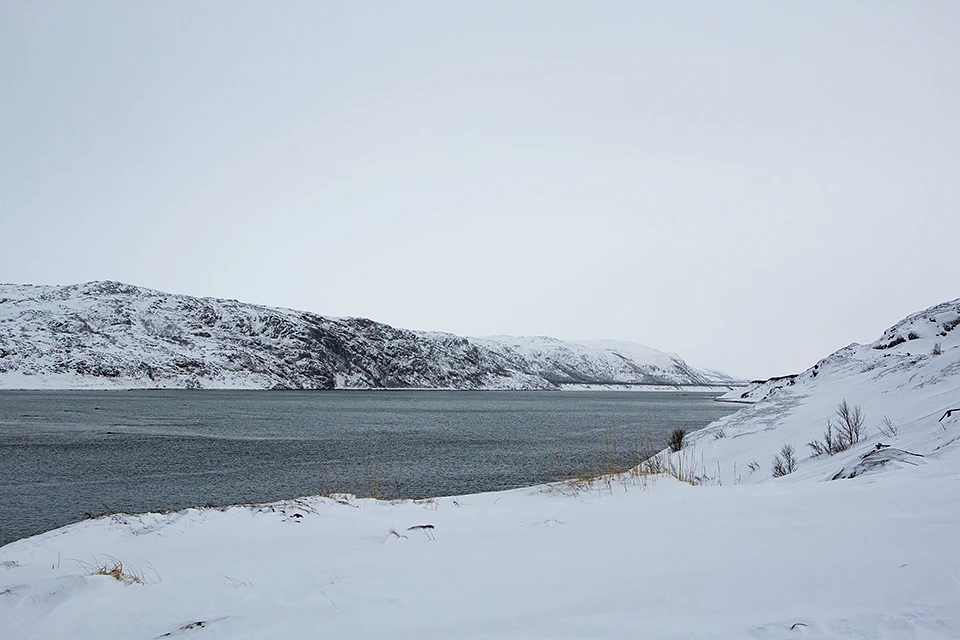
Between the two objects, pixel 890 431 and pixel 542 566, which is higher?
pixel 890 431

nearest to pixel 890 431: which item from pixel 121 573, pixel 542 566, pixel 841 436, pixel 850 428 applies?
pixel 850 428

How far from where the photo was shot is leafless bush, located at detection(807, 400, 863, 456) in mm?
11752

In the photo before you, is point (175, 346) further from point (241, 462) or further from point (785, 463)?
point (785, 463)

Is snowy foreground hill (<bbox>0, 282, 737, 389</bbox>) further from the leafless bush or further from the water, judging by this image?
the leafless bush

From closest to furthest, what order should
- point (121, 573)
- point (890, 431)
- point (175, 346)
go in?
point (121, 573) < point (890, 431) < point (175, 346)

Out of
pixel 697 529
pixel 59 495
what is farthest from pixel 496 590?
pixel 59 495

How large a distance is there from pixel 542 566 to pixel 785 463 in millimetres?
9869

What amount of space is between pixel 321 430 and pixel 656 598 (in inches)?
1645

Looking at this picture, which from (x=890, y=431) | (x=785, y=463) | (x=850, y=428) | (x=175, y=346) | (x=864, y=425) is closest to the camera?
(x=890, y=431)

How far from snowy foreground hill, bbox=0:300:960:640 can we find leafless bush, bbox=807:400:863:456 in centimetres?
246

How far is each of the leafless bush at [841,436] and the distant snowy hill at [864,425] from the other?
0.17 metres

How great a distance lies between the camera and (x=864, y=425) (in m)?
13.4

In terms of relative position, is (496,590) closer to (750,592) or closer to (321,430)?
(750,592)

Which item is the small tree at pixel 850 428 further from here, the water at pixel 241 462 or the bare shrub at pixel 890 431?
the water at pixel 241 462
